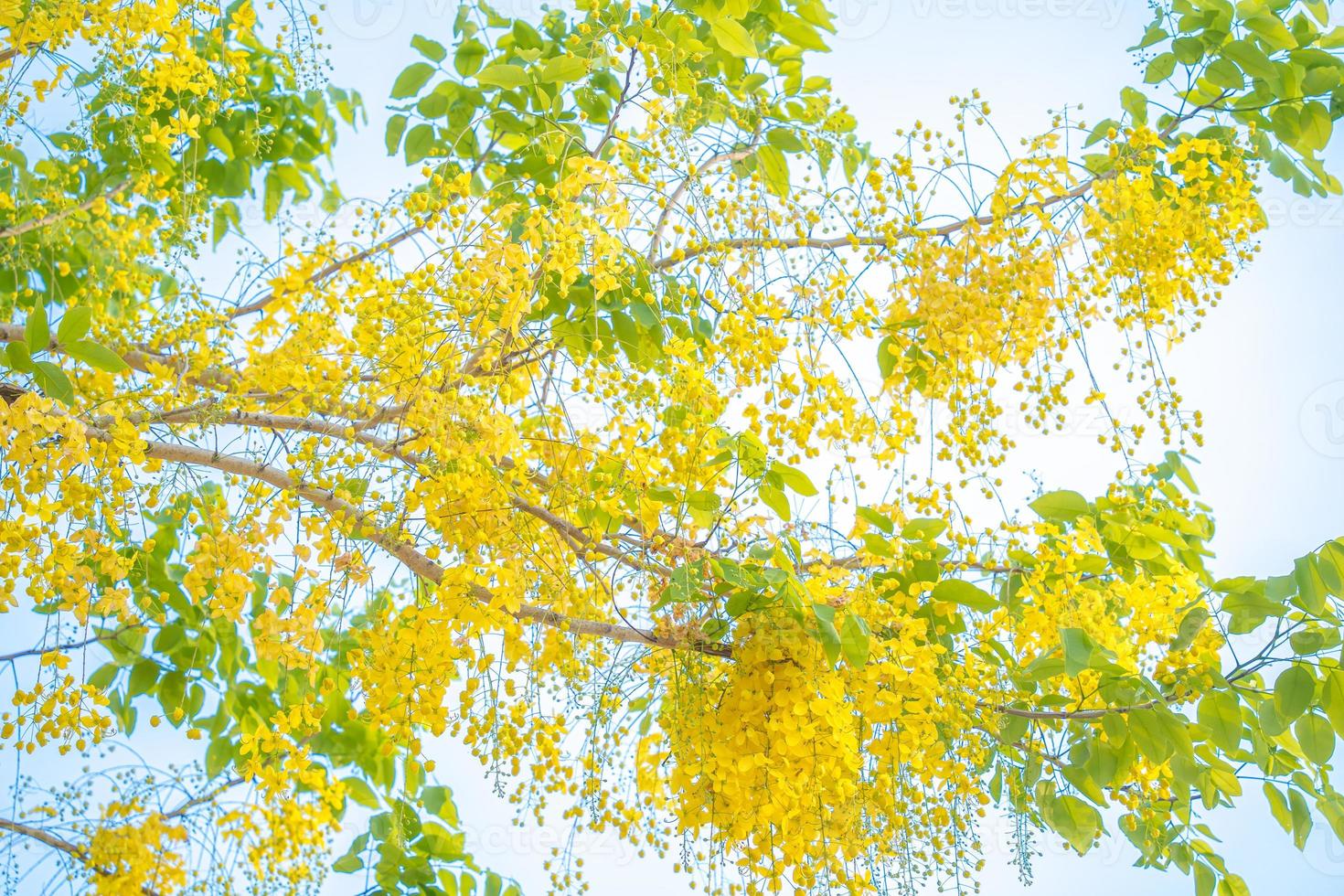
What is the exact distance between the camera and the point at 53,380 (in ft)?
4.25

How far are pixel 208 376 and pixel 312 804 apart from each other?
0.59 metres

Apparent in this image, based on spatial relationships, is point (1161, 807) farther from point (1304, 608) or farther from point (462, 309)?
point (462, 309)

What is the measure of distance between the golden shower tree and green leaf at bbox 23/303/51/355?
2cm

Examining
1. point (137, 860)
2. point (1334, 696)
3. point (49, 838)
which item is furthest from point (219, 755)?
point (1334, 696)

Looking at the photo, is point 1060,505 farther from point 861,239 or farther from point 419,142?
point 419,142

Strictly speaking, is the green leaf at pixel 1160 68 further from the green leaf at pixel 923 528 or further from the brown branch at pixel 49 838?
the brown branch at pixel 49 838

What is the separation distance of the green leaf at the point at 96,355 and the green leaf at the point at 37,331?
0.03m

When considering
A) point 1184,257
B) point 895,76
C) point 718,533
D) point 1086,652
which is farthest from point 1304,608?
point 895,76

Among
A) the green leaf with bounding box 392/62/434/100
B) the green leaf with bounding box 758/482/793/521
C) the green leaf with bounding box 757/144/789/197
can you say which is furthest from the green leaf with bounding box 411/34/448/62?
the green leaf with bounding box 758/482/793/521

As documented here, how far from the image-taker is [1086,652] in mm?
1249

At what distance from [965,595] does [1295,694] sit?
36cm

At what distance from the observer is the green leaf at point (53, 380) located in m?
1.28

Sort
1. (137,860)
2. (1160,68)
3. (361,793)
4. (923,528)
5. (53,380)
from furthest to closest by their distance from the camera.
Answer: (361,793) < (1160,68) < (137,860) < (923,528) < (53,380)

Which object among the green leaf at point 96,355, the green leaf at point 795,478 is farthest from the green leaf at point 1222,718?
the green leaf at point 96,355
